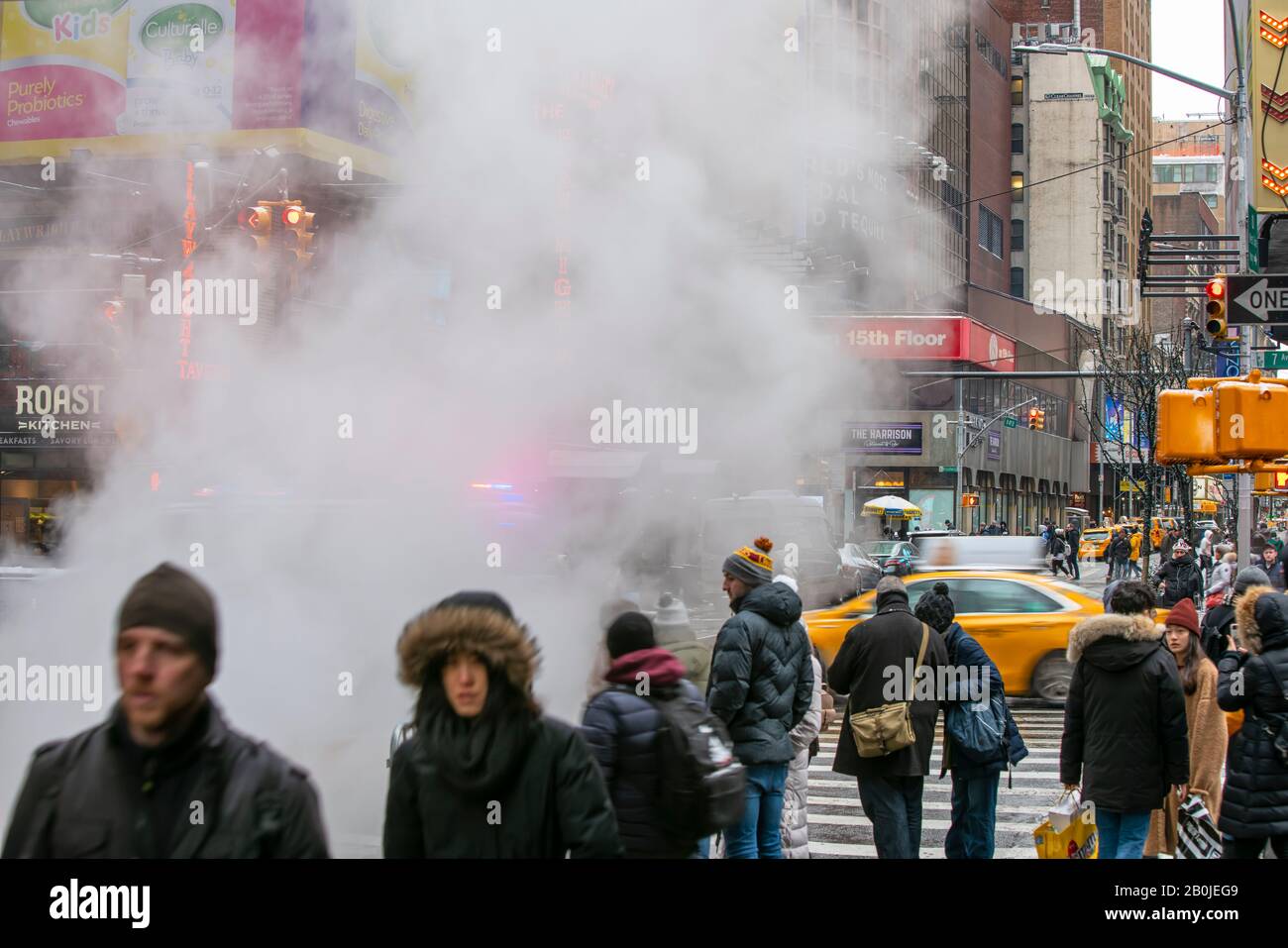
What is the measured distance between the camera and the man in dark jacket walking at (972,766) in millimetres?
4777

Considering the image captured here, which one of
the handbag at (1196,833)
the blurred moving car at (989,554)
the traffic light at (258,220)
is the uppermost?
the traffic light at (258,220)

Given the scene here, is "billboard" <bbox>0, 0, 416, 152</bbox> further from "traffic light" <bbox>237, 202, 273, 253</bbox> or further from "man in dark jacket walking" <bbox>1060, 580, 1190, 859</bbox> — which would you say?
"man in dark jacket walking" <bbox>1060, 580, 1190, 859</bbox>

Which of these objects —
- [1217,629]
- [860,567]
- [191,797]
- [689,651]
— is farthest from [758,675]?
[860,567]

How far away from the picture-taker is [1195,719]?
16.0ft

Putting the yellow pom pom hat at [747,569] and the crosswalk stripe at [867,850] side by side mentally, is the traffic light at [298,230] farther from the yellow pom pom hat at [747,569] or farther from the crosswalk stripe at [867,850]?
the crosswalk stripe at [867,850]

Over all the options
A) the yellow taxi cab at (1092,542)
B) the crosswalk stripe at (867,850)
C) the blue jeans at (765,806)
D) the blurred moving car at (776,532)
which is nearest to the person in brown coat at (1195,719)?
the crosswalk stripe at (867,850)

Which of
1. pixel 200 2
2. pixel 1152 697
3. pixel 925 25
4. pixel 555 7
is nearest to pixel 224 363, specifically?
pixel 200 2

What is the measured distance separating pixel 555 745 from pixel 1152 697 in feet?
8.76

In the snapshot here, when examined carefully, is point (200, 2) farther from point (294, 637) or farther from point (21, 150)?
point (294, 637)

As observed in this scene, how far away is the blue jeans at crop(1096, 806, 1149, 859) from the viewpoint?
4.05m

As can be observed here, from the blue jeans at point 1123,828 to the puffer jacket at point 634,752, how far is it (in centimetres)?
195

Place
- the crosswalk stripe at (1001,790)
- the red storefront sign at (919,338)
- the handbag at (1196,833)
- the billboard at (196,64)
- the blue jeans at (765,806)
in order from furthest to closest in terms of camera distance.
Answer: the red storefront sign at (919,338)
the crosswalk stripe at (1001,790)
the blue jeans at (765,806)
the handbag at (1196,833)
the billboard at (196,64)

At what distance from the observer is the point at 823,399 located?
7102mm

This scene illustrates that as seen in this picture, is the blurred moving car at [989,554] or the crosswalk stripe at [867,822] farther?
the blurred moving car at [989,554]
